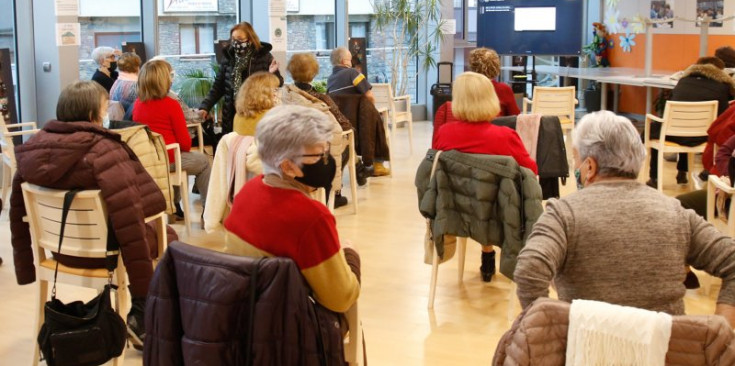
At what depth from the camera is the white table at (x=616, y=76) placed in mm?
10984

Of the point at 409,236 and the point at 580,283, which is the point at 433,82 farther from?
the point at 580,283

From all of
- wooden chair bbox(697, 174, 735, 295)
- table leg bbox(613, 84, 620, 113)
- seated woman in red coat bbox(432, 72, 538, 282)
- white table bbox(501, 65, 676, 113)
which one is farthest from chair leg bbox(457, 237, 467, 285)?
table leg bbox(613, 84, 620, 113)

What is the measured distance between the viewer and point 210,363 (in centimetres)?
275

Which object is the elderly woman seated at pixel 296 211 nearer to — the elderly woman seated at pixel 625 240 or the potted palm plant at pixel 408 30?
the elderly woman seated at pixel 625 240

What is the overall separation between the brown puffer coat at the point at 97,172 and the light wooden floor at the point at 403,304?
739mm

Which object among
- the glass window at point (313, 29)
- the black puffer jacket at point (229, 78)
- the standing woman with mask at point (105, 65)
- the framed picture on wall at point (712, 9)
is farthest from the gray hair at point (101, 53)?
the framed picture on wall at point (712, 9)

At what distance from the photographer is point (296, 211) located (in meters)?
2.91

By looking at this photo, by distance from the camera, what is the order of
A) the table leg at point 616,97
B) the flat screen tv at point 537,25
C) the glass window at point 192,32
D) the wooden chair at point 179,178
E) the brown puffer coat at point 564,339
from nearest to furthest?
the brown puffer coat at point 564,339
the wooden chair at point 179,178
the glass window at point 192,32
the flat screen tv at point 537,25
the table leg at point 616,97

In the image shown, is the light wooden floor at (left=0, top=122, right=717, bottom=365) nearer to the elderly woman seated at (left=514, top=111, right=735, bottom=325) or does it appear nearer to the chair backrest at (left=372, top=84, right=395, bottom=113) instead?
the elderly woman seated at (left=514, top=111, right=735, bottom=325)

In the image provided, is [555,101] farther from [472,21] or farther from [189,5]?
[472,21]

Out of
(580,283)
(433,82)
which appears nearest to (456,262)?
(580,283)

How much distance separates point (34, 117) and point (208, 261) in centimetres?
737

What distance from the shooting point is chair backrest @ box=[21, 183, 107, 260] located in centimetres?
397

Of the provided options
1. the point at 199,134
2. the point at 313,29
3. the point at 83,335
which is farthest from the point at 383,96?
the point at 83,335
